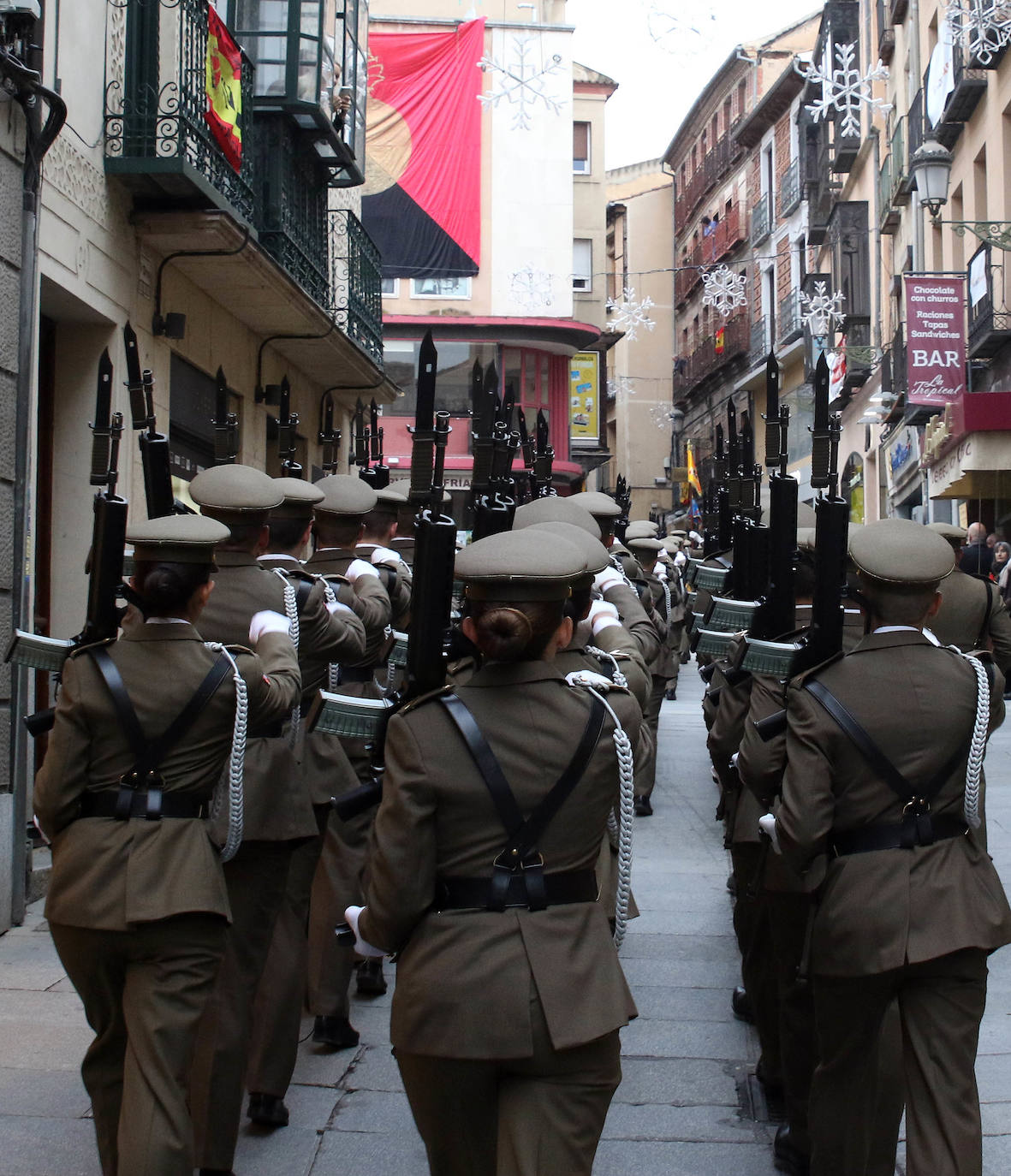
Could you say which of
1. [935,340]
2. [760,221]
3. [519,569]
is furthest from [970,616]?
[760,221]

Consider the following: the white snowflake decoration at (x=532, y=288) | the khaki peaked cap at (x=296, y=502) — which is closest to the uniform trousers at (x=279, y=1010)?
the khaki peaked cap at (x=296, y=502)

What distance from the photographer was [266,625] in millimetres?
4656

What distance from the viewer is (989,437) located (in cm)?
1978

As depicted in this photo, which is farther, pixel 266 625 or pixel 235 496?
pixel 235 496

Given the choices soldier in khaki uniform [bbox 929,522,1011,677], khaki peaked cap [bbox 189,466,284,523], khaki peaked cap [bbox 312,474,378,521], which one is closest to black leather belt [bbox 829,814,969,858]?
khaki peaked cap [bbox 189,466,284,523]

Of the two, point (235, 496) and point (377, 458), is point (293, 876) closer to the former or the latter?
point (235, 496)

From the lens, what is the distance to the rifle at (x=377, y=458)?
28.9 feet

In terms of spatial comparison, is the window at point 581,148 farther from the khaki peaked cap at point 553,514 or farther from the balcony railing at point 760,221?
the khaki peaked cap at point 553,514

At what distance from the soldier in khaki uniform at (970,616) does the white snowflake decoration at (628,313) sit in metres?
22.6

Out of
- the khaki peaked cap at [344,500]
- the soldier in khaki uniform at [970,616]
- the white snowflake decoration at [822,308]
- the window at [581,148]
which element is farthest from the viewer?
the window at [581,148]

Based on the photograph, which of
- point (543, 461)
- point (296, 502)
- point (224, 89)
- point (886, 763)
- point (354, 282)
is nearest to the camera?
point (886, 763)

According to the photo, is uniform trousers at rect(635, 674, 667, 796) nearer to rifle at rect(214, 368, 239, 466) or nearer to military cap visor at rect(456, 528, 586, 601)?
rifle at rect(214, 368, 239, 466)

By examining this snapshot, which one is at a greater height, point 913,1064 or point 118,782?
point 118,782

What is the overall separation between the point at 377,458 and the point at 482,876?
6624 millimetres
